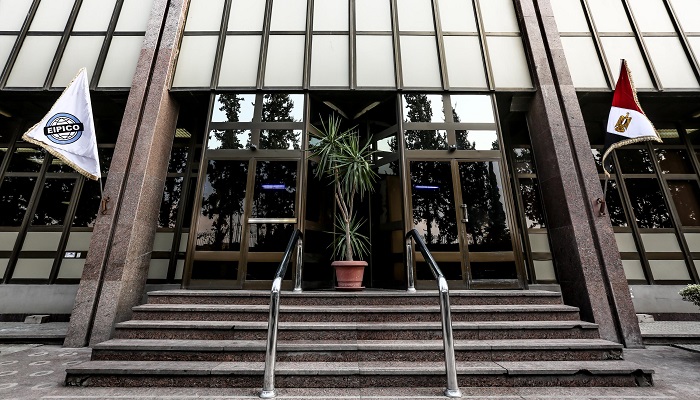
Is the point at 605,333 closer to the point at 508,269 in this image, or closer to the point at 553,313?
the point at 553,313

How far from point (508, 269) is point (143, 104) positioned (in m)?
7.55

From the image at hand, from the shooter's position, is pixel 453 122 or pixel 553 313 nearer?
pixel 553 313

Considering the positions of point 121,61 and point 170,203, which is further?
point 170,203

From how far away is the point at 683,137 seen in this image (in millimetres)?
7680

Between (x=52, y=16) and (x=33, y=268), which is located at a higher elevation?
(x=52, y=16)

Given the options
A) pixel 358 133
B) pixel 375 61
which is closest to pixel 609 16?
pixel 375 61

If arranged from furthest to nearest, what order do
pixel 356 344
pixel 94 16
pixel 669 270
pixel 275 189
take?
pixel 94 16 → pixel 669 270 → pixel 275 189 → pixel 356 344

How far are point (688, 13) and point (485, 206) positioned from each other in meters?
6.76

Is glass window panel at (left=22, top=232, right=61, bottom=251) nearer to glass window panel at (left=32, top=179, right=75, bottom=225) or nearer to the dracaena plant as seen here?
glass window panel at (left=32, top=179, right=75, bottom=225)

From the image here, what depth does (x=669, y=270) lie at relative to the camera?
22.5 ft

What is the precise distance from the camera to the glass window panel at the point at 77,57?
670 centimetres

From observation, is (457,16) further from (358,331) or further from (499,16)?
(358,331)

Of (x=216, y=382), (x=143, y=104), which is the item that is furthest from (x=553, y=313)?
(x=143, y=104)

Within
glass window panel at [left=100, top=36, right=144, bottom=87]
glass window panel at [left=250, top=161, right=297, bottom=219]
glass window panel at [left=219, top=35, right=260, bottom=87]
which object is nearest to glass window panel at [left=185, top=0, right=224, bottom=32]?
glass window panel at [left=219, top=35, right=260, bottom=87]
